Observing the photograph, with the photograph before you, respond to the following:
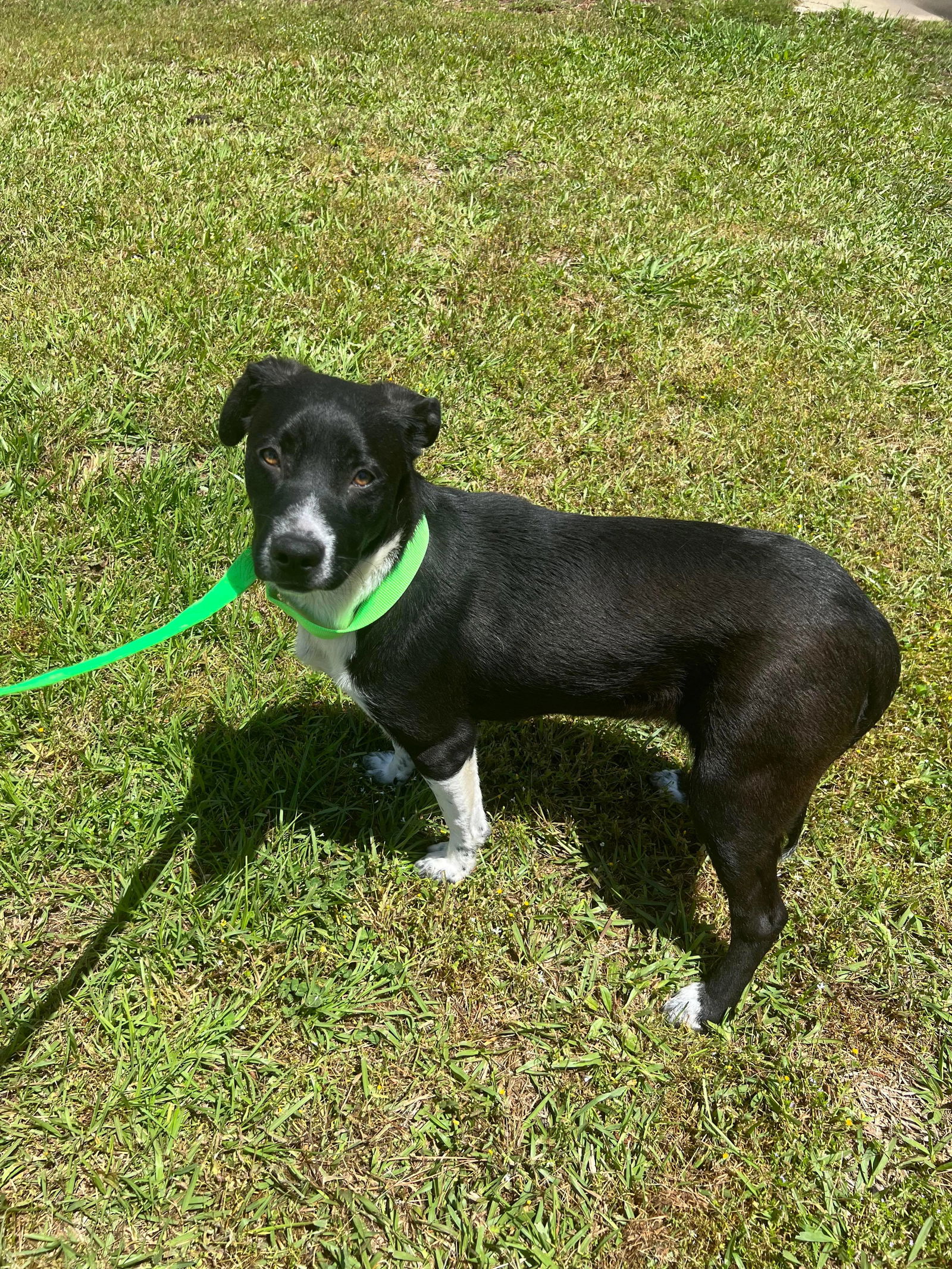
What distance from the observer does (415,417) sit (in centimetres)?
284

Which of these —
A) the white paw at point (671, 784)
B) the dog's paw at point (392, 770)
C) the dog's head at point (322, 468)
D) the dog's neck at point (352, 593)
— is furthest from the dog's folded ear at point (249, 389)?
the white paw at point (671, 784)

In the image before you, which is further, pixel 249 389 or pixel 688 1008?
pixel 688 1008

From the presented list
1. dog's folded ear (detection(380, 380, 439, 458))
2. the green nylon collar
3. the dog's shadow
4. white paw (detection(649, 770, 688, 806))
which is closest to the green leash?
the green nylon collar

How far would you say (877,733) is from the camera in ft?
12.8

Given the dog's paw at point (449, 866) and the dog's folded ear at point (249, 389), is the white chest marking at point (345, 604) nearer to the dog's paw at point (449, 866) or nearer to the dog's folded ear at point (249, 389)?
the dog's folded ear at point (249, 389)

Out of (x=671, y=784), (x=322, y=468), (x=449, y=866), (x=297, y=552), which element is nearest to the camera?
(x=297, y=552)

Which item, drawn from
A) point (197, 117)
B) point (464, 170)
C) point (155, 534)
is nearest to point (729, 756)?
point (155, 534)

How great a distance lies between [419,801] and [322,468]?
1.62 m

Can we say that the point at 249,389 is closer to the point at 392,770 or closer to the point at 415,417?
the point at 415,417

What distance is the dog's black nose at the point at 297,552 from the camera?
2.40 m

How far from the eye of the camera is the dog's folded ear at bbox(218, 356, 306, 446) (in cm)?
285

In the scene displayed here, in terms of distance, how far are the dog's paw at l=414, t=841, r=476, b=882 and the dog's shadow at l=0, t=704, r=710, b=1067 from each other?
12cm

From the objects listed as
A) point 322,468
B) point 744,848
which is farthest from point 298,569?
point 744,848

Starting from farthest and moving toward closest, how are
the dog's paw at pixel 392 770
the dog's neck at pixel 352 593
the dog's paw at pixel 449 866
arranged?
the dog's paw at pixel 392 770, the dog's paw at pixel 449 866, the dog's neck at pixel 352 593
